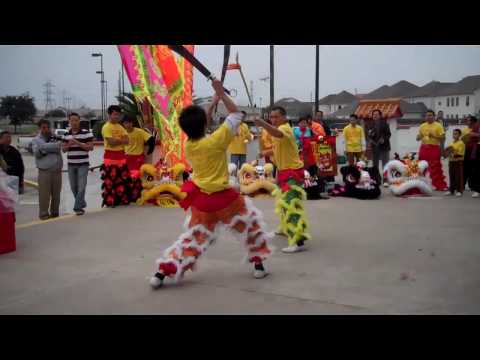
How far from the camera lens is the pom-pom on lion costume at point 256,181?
9.82 metres

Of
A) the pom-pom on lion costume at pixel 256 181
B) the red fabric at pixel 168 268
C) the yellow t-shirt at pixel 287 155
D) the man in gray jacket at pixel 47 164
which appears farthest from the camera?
the pom-pom on lion costume at pixel 256 181

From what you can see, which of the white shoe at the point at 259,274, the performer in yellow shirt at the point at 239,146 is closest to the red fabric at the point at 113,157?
the performer in yellow shirt at the point at 239,146

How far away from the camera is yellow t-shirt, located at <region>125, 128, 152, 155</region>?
893 cm

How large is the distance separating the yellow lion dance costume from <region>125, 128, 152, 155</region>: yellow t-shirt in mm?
312

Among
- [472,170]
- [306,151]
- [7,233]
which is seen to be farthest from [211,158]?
[472,170]

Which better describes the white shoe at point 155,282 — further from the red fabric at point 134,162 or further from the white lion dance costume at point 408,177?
the white lion dance costume at point 408,177

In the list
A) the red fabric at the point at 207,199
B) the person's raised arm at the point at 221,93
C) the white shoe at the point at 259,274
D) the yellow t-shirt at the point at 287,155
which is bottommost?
the white shoe at the point at 259,274

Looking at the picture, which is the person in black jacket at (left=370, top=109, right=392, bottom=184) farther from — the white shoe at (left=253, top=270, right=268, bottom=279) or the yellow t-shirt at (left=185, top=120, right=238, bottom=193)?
the yellow t-shirt at (left=185, top=120, right=238, bottom=193)

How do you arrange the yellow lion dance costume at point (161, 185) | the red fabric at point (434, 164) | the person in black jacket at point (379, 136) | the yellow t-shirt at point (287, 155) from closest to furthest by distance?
1. the yellow t-shirt at point (287, 155)
2. the yellow lion dance costume at point (161, 185)
3. the red fabric at point (434, 164)
4. the person in black jacket at point (379, 136)

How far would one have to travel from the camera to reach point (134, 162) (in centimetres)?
909

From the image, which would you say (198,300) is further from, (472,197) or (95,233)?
(472,197)

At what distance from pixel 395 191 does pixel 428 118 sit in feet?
6.31

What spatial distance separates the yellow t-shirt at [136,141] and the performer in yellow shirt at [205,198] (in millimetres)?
4690

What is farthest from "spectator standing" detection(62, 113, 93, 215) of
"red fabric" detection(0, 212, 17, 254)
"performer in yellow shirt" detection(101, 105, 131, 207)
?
"red fabric" detection(0, 212, 17, 254)
